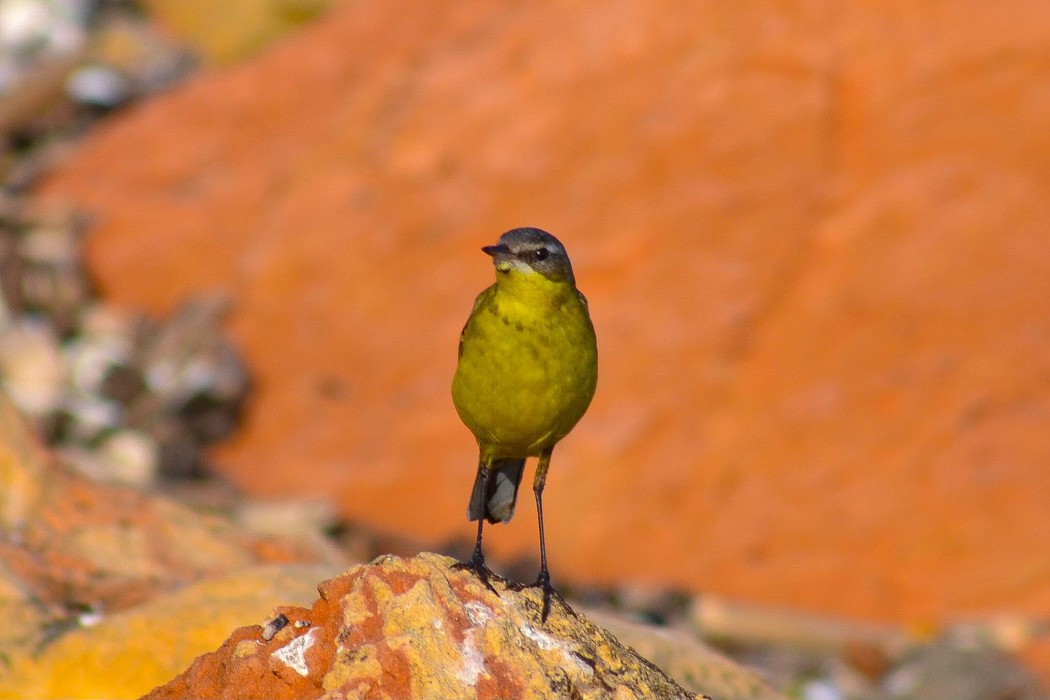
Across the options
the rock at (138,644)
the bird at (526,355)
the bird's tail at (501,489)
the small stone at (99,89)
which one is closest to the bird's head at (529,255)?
the bird at (526,355)

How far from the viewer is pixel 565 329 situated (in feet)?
19.0

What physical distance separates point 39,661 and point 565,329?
2513mm

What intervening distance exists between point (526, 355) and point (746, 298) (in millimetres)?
5889

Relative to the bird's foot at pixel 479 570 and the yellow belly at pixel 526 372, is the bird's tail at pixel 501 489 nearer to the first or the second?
the yellow belly at pixel 526 372

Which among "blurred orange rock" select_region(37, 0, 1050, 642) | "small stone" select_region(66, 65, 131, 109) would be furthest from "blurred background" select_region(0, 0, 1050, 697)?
"small stone" select_region(66, 65, 131, 109)

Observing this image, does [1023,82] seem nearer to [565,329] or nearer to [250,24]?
[565,329]

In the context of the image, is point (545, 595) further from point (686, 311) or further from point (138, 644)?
point (686, 311)

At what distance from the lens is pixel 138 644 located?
18.1ft

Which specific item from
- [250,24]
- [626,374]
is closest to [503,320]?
[626,374]

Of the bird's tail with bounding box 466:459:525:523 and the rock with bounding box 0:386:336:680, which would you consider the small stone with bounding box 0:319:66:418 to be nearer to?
the rock with bounding box 0:386:336:680

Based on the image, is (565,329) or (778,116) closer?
(565,329)

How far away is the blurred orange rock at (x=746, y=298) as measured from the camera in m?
10.9

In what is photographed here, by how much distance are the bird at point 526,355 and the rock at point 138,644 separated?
3.38 ft

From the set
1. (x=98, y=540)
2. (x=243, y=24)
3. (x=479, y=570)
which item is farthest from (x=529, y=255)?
(x=243, y=24)
